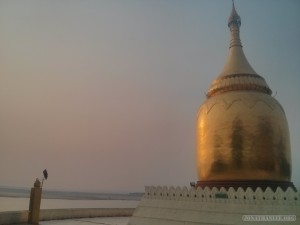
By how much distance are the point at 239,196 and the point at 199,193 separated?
5.81ft

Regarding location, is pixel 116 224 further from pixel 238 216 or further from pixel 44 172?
pixel 238 216

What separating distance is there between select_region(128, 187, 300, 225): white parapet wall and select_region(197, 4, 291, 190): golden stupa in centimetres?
176

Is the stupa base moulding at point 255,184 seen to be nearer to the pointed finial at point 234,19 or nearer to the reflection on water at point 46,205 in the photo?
the pointed finial at point 234,19

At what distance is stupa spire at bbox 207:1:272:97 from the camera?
1522 cm

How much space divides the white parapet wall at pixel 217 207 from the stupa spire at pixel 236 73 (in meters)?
5.90

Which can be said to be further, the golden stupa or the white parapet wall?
the golden stupa

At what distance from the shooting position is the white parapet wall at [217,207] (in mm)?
10125

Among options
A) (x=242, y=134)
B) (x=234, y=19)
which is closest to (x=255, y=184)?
(x=242, y=134)

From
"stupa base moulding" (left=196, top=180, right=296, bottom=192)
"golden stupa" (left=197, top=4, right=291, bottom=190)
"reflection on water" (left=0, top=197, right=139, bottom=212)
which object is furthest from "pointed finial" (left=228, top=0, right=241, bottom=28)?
"reflection on water" (left=0, top=197, right=139, bottom=212)

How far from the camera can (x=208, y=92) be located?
16.7 meters

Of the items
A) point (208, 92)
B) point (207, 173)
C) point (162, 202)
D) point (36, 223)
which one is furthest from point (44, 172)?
point (208, 92)

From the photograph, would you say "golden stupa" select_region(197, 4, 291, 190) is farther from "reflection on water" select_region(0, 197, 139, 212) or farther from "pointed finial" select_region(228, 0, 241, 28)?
"reflection on water" select_region(0, 197, 139, 212)

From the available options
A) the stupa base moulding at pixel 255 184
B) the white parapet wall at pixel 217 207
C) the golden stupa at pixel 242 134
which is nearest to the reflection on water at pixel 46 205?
the white parapet wall at pixel 217 207

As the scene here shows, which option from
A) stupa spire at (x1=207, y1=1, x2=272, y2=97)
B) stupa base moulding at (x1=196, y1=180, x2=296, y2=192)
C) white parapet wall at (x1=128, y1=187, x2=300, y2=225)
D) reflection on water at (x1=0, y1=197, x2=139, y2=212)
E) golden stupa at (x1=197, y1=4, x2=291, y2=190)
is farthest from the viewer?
reflection on water at (x1=0, y1=197, x2=139, y2=212)
